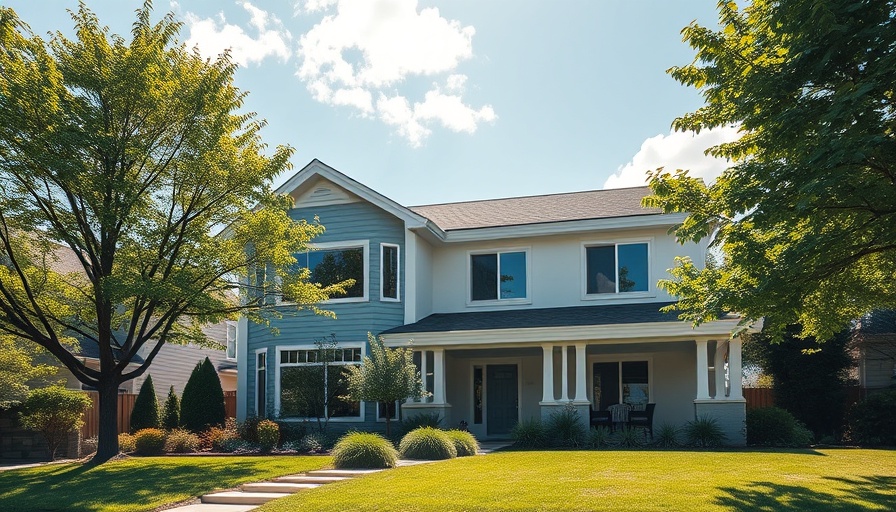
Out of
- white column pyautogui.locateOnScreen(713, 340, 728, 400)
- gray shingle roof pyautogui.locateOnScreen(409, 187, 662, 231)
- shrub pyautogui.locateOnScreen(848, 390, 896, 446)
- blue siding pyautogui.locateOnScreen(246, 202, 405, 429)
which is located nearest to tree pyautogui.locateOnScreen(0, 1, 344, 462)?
blue siding pyautogui.locateOnScreen(246, 202, 405, 429)

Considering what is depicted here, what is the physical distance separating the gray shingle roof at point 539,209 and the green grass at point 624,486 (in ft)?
29.2

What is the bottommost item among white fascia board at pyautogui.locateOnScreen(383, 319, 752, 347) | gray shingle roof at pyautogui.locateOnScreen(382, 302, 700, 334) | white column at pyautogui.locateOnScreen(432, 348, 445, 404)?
white column at pyautogui.locateOnScreen(432, 348, 445, 404)

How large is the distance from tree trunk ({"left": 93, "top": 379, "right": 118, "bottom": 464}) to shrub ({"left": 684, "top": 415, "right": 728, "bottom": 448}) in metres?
13.0

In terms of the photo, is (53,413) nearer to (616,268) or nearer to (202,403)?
(202,403)

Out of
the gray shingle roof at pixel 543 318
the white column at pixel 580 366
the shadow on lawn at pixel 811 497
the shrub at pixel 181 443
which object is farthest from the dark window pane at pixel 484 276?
the shadow on lawn at pixel 811 497

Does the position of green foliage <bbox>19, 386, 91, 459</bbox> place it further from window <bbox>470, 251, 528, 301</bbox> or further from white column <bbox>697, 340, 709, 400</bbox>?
white column <bbox>697, 340, 709, 400</bbox>

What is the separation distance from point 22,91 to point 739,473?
1391cm

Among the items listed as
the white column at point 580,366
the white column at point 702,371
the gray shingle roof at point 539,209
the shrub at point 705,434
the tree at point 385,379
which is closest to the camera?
the shrub at point 705,434

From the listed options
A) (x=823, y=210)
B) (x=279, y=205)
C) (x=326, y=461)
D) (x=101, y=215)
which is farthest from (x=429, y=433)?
(x=823, y=210)

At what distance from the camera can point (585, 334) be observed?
1895 cm

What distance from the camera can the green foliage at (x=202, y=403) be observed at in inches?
856

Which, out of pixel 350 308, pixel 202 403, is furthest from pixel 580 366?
pixel 202 403

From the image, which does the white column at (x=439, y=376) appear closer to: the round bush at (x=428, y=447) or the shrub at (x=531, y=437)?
the shrub at (x=531, y=437)

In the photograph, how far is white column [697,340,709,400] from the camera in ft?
61.4
